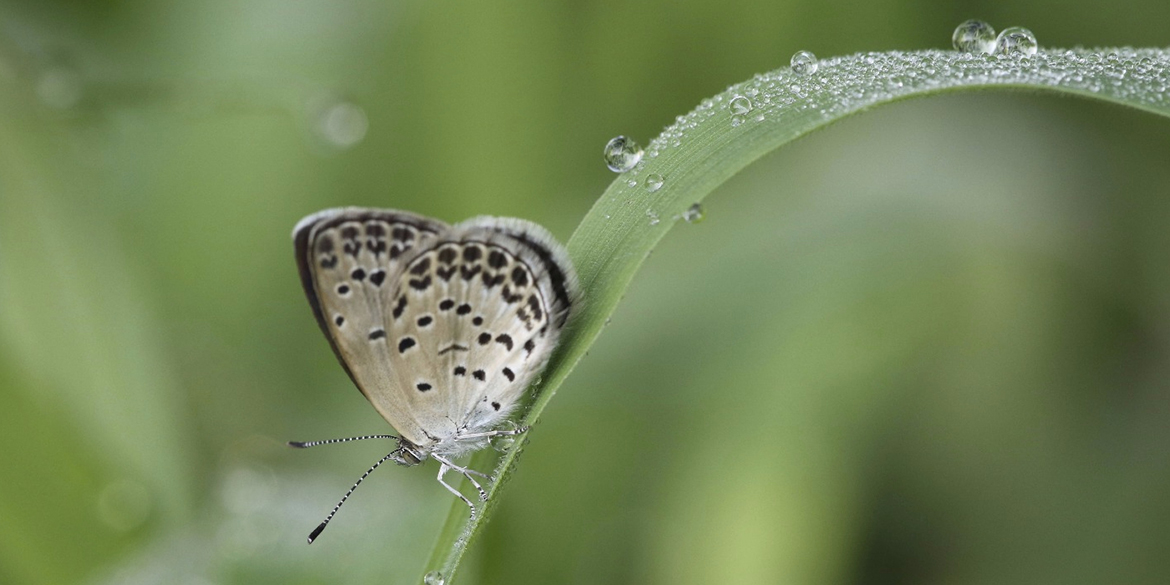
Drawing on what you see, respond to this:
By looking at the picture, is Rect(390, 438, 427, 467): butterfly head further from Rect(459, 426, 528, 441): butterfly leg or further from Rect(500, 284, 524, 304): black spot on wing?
Rect(500, 284, 524, 304): black spot on wing

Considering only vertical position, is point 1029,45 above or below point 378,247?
above

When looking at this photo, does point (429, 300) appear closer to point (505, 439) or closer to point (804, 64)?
point (505, 439)

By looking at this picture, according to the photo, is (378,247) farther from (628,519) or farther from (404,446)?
(628,519)

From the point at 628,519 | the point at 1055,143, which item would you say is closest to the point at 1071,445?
the point at 1055,143

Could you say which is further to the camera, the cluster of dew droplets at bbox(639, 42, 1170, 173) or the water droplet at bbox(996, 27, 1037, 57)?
the water droplet at bbox(996, 27, 1037, 57)

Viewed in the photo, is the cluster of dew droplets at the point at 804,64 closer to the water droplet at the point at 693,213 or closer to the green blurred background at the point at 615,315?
the water droplet at the point at 693,213

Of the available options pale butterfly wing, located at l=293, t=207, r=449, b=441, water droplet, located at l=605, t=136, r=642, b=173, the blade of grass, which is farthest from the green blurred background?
water droplet, located at l=605, t=136, r=642, b=173

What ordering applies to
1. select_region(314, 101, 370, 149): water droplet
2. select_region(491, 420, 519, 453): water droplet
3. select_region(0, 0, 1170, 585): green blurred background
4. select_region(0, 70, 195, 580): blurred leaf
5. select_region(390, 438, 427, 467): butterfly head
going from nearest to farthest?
select_region(491, 420, 519, 453): water droplet
select_region(390, 438, 427, 467): butterfly head
select_region(0, 0, 1170, 585): green blurred background
select_region(0, 70, 195, 580): blurred leaf
select_region(314, 101, 370, 149): water droplet
